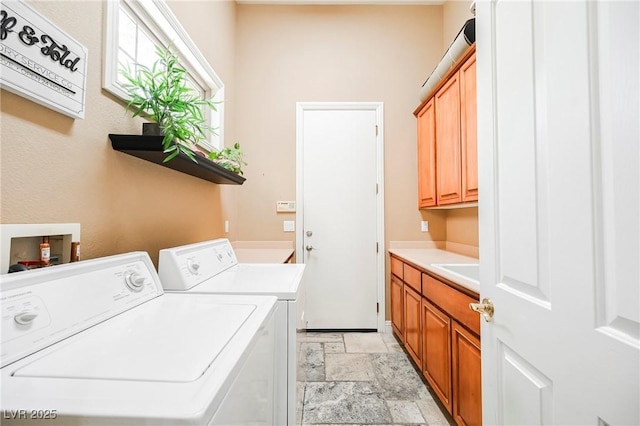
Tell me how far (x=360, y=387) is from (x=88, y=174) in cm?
197

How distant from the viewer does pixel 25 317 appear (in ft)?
1.98

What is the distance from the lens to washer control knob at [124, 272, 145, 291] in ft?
3.10

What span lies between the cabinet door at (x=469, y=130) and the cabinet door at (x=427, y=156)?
515 millimetres

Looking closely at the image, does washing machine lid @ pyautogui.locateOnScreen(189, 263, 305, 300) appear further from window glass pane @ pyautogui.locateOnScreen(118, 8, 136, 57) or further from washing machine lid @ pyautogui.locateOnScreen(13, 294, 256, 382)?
window glass pane @ pyautogui.locateOnScreen(118, 8, 136, 57)

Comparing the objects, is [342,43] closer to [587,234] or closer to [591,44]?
[591,44]

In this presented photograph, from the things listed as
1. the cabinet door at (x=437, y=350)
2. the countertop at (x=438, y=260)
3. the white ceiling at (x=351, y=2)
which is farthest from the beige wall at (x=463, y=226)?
the white ceiling at (x=351, y=2)

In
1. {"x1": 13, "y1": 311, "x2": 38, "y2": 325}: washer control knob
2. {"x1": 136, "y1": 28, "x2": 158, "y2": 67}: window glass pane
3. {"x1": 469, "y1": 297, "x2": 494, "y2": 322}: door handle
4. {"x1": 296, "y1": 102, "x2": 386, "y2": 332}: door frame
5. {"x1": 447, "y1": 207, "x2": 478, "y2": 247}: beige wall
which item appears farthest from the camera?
{"x1": 296, "y1": 102, "x2": 386, "y2": 332}: door frame

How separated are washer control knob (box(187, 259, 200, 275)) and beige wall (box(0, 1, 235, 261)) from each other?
248 mm

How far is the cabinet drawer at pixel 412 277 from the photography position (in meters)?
1.99

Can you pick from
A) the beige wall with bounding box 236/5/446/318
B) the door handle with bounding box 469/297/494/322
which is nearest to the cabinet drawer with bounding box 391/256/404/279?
the beige wall with bounding box 236/5/446/318

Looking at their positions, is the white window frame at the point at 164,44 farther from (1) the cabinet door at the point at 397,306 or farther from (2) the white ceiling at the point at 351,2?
(1) the cabinet door at the point at 397,306

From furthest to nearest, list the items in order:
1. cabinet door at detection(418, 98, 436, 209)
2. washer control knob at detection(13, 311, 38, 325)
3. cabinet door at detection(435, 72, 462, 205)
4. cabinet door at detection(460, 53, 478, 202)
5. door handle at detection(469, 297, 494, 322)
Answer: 1. cabinet door at detection(418, 98, 436, 209)
2. cabinet door at detection(435, 72, 462, 205)
3. cabinet door at detection(460, 53, 478, 202)
4. door handle at detection(469, 297, 494, 322)
5. washer control knob at detection(13, 311, 38, 325)

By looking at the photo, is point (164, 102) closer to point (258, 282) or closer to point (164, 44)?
point (164, 44)

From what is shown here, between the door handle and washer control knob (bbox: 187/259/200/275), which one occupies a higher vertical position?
washer control knob (bbox: 187/259/200/275)
